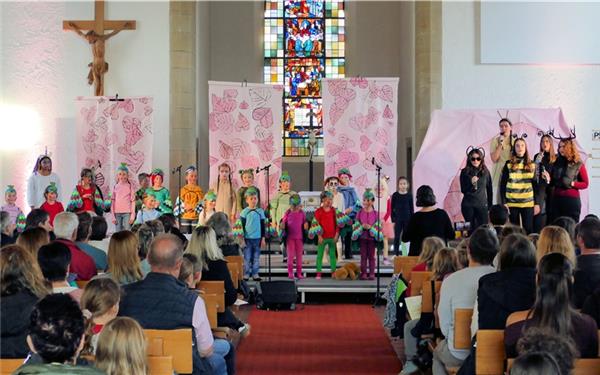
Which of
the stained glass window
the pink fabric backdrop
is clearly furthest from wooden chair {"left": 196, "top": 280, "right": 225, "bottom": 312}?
the stained glass window

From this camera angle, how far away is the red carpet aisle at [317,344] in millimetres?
6969

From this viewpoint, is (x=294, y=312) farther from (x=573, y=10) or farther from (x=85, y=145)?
(x=573, y=10)

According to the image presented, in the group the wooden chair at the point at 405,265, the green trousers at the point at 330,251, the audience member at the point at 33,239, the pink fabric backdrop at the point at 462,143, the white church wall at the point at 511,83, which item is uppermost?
the white church wall at the point at 511,83

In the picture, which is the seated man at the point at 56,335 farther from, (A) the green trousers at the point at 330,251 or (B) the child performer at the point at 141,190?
(B) the child performer at the point at 141,190

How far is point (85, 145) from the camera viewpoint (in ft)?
44.4

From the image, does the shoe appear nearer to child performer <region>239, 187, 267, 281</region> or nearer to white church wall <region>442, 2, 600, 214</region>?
child performer <region>239, 187, 267, 281</region>


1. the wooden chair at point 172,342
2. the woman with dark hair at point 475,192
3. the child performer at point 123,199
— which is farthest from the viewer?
the child performer at point 123,199

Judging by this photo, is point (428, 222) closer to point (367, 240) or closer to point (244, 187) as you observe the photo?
point (367, 240)

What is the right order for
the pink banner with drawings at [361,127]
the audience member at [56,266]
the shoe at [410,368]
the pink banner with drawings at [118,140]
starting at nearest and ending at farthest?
the audience member at [56,266], the shoe at [410,368], the pink banner with drawings at [118,140], the pink banner with drawings at [361,127]

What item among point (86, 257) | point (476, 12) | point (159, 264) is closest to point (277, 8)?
point (476, 12)

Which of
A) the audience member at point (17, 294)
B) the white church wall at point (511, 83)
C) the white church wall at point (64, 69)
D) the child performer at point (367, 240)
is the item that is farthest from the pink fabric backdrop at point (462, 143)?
the audience member at point (17, 294)

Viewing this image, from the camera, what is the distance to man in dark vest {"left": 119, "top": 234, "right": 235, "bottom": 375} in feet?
14.1

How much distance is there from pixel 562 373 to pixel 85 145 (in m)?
11.1

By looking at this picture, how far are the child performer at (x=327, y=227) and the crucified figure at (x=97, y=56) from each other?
4723 millimetres
